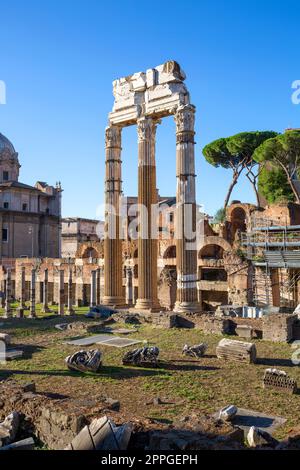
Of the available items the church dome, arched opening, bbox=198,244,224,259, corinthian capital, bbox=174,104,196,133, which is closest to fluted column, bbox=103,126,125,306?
corinthian capital, bbox=174,104,196,133

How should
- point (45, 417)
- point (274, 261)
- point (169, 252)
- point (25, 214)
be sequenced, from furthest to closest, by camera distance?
1. point (25, 214)
2. point (169, 252)
3. point (274, 261)
4. point (45, 417)

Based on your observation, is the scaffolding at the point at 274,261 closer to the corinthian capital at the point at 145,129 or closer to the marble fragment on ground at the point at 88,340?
the corinthian capital at the point at 145,129

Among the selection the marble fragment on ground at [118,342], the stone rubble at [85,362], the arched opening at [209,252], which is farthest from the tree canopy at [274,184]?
the stone rubble at [85,362]

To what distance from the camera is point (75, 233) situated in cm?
5331

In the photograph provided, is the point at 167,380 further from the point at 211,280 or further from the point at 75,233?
the point at 75,233

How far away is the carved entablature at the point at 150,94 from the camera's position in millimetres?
15500

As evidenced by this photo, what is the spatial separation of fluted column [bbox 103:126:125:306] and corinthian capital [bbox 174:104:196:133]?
11.7 ft

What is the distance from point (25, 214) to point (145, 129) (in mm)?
27743

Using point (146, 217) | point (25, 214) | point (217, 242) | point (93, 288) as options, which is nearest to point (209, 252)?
point (217, 242)

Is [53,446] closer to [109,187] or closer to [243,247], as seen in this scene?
[109,187]

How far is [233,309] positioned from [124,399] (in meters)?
9.93

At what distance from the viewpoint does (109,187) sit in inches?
714

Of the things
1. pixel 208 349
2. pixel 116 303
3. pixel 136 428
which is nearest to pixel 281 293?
pixel 116 303

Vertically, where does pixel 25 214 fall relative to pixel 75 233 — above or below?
above
